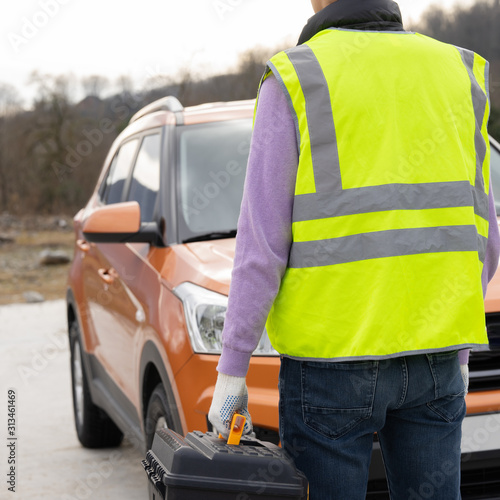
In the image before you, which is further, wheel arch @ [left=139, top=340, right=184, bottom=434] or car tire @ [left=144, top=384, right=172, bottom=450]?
car tire @ [left=144, top=384, right=172, bottom=450]

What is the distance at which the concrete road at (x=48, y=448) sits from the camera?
4.11 m

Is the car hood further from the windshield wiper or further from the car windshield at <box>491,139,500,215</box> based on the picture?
the car windshield at <box>491,139,500,215</box>

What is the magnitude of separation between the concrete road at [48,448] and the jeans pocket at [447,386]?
2677mm

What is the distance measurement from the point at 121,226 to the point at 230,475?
190cm

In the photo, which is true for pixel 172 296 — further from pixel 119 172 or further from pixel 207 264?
pixel 119 172

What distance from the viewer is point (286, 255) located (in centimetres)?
155

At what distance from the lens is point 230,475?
154 cm

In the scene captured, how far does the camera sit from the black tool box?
1.52m

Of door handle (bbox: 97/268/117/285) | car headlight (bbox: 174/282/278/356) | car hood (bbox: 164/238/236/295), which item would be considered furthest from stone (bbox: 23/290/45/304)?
car headlight (bbox: 174/282/278/356)

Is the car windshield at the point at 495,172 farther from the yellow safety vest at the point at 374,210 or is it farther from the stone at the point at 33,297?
the stone at the point at 33,297

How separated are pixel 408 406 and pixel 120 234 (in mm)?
1969

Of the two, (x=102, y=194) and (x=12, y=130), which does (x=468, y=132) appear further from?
(x=12, y=130)

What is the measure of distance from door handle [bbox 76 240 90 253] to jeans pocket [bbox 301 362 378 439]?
131 inches

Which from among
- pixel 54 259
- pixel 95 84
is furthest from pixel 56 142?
pixel 54 259
